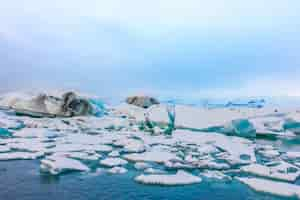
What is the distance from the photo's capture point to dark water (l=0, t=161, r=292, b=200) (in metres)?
5.41

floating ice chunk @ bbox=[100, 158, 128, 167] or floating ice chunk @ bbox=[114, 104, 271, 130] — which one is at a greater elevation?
floating ice chunk @ bbox=[114, 104, 271, 130]

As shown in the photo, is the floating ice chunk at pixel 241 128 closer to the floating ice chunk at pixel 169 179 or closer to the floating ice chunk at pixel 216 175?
the floating ice chunk at pixel 216 175

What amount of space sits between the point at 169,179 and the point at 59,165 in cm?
286

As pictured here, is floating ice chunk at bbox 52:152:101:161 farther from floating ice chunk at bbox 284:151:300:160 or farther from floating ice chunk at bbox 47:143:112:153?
floating ice chunk at bbox 284:151:300:160

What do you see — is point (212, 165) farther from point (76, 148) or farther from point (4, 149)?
point (4, 149)

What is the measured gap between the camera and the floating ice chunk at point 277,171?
697 centimetres

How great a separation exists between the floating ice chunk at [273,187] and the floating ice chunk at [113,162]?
3340mm

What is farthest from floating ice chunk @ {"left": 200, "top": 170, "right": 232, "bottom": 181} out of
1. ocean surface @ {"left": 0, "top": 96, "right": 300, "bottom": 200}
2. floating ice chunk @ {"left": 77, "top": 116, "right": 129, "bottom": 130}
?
floating ice chunk @ {"left": 77, "top": 116, "right": 129, "bottom": 130}

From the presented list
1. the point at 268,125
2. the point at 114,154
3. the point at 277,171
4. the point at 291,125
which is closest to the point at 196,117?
the point at 268,125

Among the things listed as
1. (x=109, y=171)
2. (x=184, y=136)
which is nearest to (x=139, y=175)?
(x=109, y=171)

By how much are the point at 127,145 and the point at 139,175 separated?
12.7 feet

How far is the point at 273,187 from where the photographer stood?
6.06 m

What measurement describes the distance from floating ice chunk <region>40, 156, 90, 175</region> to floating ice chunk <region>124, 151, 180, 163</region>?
1.76m

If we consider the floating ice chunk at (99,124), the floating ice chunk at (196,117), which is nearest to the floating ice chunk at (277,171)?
the floating ice chunk at (196,117)
